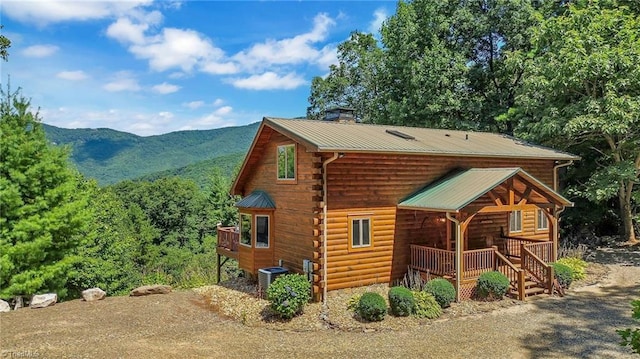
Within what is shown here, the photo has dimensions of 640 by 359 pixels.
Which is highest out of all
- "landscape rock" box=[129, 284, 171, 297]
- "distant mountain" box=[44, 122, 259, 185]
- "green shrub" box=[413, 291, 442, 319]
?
"distant mountain" box=[44, 122, 259, 185]

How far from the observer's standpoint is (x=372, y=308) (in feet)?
35.6

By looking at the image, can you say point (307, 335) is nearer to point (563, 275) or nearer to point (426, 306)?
point (426, 306)

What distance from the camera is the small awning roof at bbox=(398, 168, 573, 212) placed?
12266 mm

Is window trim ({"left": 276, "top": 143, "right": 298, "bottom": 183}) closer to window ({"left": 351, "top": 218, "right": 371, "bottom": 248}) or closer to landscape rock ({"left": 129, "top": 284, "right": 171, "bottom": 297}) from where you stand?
window ({"left": 351, "top": 218, "right": 371, "bottom": 248})

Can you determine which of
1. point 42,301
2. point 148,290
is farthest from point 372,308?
point 42,301

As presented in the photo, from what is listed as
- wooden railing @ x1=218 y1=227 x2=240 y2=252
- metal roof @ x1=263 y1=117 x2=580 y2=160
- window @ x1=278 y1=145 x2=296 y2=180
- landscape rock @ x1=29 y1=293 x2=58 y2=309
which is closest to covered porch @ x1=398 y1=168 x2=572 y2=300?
metal roof @ x1=263 y1=117 x2=580 y2=160

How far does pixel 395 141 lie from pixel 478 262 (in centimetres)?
455

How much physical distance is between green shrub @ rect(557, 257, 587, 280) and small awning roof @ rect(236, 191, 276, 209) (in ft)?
34.6

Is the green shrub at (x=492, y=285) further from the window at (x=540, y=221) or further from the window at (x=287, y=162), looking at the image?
the window at (x=287, y=162)

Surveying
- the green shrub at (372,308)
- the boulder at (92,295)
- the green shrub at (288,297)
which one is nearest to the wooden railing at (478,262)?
the green shrub at (372,308)

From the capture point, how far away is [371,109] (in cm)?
3322

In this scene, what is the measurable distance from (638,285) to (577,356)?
7.35 meters

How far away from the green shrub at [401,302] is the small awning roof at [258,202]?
5406 millimetres

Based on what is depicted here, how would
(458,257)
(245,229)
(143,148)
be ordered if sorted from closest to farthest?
(458,257) → (245,229) → (143,148)
